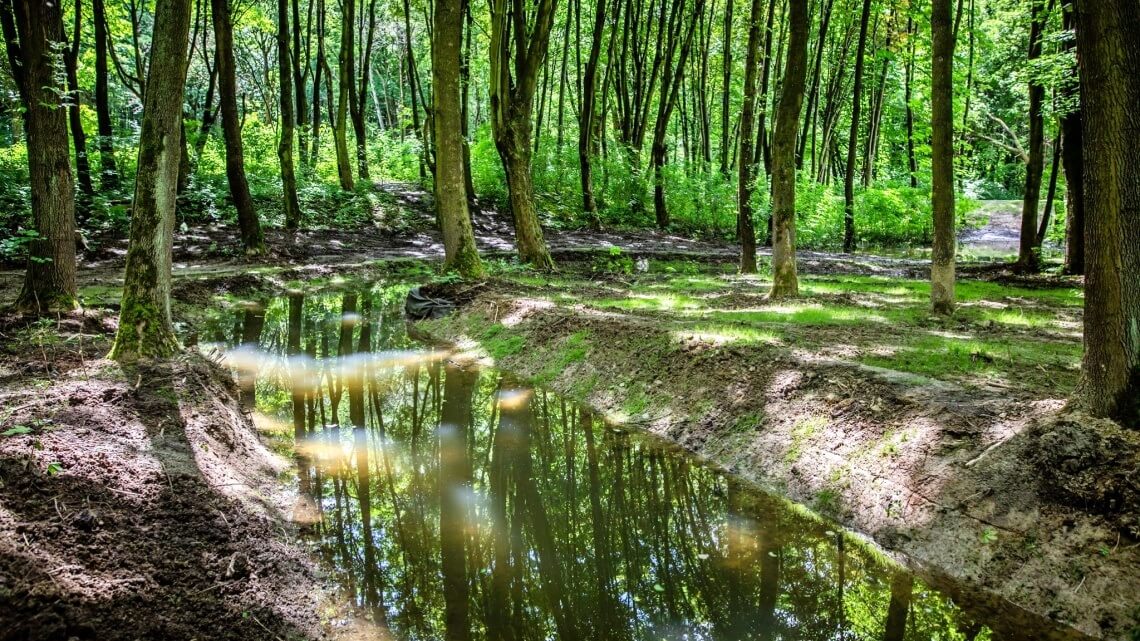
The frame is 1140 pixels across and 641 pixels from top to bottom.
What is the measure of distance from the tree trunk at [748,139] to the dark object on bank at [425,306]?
21.7ft

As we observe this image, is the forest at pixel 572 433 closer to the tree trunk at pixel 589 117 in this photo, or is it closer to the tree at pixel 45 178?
the tree at pixel 45 178

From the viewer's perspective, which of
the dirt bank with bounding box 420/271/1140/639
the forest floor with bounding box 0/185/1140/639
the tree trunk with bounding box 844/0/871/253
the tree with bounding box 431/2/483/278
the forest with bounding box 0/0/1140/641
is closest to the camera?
the forest floor with bounding box 0/185/1140/639

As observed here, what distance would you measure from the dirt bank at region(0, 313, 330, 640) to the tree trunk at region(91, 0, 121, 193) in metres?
16.4

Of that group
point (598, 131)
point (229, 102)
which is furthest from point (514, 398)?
point (598, 131)

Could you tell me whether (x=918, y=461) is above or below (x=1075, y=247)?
below

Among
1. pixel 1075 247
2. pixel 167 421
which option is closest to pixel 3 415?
pixel 167 421

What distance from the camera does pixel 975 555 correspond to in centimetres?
454

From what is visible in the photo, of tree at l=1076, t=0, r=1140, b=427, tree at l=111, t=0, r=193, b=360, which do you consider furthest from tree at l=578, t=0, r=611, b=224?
tree at l=1076, t=0, r=1140, b=427

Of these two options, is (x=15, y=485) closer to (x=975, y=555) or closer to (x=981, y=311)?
(x=975, y=555)

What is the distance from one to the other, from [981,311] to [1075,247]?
640 cm

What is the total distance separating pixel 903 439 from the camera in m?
5.49

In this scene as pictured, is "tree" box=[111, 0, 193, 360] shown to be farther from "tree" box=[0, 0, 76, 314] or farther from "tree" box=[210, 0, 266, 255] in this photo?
"tree" box=[210, 0, 266, 255]

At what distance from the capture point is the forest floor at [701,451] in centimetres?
367

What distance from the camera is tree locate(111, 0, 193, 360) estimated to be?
6699mm
